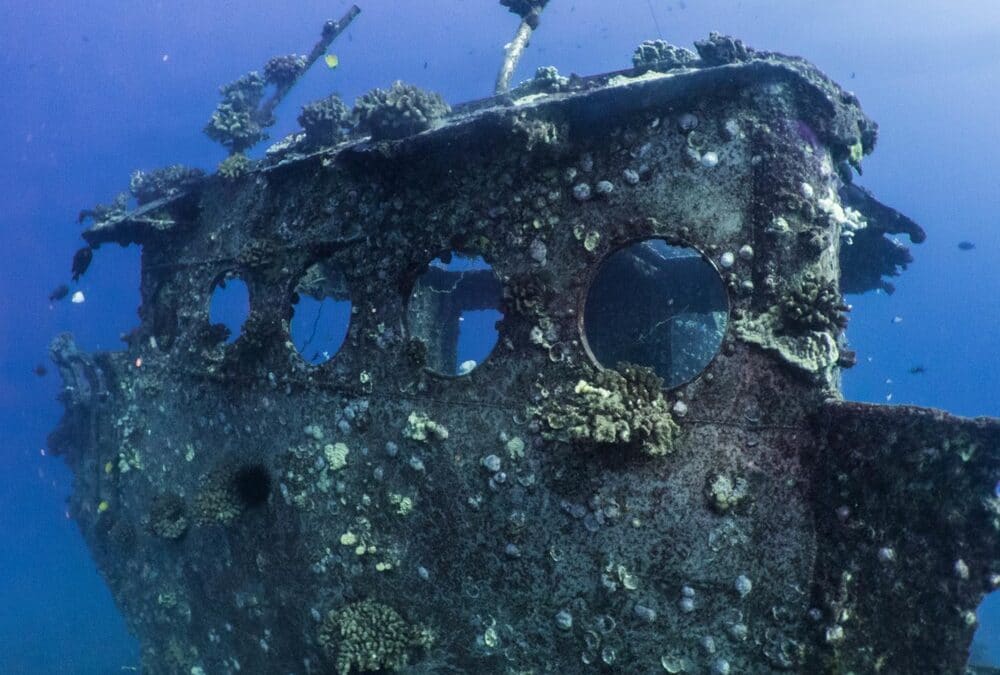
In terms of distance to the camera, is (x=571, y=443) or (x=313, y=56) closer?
(x=571, y=443)

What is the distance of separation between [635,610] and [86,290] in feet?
469

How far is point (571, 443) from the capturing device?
527 centimetres

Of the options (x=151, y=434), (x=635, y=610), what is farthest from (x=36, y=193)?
(x=635, y=610)

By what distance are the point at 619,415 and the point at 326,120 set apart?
21.6 ft

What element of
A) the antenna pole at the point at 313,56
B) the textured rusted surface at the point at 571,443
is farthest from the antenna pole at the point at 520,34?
the antenna pole at the point at 313,56

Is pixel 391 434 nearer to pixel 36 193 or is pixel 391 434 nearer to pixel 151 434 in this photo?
pixel 151 434

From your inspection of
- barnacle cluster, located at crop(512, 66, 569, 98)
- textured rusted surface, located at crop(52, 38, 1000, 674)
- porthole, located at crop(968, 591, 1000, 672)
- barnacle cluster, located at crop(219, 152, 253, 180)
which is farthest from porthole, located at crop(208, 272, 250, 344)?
barnacle cluster, located at crop(512, 66, 569, 98)

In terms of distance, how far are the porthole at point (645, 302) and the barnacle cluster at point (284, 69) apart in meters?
7.21

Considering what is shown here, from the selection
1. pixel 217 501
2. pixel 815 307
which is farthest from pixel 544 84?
pixel 217 501

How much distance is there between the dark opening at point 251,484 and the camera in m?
7.91

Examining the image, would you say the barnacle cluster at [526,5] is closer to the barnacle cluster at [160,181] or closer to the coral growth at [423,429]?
the coral growth at [423,429]

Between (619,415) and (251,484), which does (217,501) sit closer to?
(251,484)

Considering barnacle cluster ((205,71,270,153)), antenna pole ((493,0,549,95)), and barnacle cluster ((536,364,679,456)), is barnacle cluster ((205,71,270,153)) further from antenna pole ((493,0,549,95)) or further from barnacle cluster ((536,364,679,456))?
barnacle cluster ((536,364,679,456))

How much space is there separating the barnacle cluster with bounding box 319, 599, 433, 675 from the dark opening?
2.43 meters
